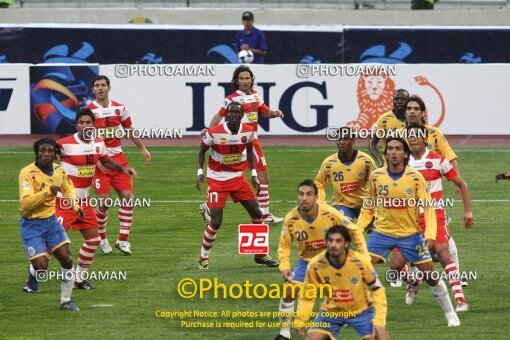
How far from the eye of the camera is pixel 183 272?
58.4 ft

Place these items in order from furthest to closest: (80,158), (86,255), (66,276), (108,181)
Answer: (108,181) < (80,158) < (86,255) < (66,276)

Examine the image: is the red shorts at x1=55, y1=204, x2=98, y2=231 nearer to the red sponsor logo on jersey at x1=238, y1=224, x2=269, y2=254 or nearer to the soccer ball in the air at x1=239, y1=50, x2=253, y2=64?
the red sponsor logo on jersey at x1=238, y1=224, x2=269, y2=254

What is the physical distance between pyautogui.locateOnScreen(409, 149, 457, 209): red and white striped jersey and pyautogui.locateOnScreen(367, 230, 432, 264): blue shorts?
1.12 meters

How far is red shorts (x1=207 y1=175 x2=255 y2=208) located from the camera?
18031 mm

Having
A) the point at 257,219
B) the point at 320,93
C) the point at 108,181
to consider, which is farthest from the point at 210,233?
the point at 320,93

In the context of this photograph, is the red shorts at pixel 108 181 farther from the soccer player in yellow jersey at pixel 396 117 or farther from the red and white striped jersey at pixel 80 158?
the soccer player in yellow jersey at pixel 396 117

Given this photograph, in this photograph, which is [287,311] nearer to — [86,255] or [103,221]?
[86,255]

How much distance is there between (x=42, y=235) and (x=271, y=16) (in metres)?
25.3

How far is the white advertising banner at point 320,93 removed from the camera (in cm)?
3169

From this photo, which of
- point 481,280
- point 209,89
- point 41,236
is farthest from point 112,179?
point 209,89

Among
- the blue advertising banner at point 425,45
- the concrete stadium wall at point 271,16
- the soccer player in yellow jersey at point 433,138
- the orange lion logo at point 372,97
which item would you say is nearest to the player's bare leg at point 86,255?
the soccer player in yellow jersey at point 433,138

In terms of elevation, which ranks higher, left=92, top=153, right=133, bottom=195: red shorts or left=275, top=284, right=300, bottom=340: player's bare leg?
left=92, top=153, right=133, bottom=195: red shorts

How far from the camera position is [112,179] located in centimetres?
1962

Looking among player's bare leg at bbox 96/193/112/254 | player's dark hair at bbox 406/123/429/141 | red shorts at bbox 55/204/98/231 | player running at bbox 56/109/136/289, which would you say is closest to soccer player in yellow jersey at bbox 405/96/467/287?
player's dark hair at bbox 406/123/429/141
